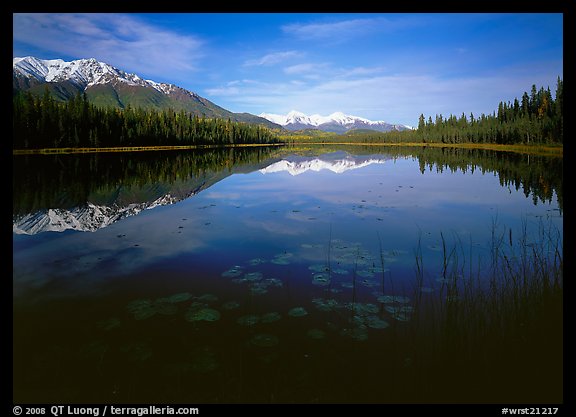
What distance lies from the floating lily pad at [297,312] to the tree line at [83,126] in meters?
98.3

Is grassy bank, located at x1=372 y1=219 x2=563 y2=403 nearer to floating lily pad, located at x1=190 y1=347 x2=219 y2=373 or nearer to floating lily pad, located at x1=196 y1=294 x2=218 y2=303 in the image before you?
floating lily pad, located at x1=190 y1=347 x2=219 y2=373

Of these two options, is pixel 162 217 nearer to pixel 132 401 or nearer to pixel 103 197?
pixel 103 197

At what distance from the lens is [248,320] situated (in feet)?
29.1

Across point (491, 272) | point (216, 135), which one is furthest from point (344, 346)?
point (216, 135)

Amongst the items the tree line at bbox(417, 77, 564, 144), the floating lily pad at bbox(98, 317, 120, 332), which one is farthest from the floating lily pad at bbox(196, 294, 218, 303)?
the tree line at bbox(417, 77, 564, 144)

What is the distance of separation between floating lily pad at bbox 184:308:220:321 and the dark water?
6 cm

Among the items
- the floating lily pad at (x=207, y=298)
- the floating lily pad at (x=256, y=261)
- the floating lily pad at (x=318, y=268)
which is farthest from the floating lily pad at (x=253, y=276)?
the floating lily pad at (x=318, y=268)

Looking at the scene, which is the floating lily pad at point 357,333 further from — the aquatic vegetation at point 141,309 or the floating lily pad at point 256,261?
the floating lily pad at point 256,261

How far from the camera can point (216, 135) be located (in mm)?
181500

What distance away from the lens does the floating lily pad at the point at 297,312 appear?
30.1 feet

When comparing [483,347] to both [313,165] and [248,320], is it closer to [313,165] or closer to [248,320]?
[248,320]

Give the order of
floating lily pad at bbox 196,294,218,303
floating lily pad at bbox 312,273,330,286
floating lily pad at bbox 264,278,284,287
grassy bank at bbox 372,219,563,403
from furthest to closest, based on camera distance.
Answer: floating lily pad at bbox 312,273,330,286, floating lily pad at bbox 264,278,284,287, floating lily pad at bbox 196,294,218,303, grassy bank at bbox 372,219,563,403

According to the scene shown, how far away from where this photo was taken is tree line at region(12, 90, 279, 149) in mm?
87531
